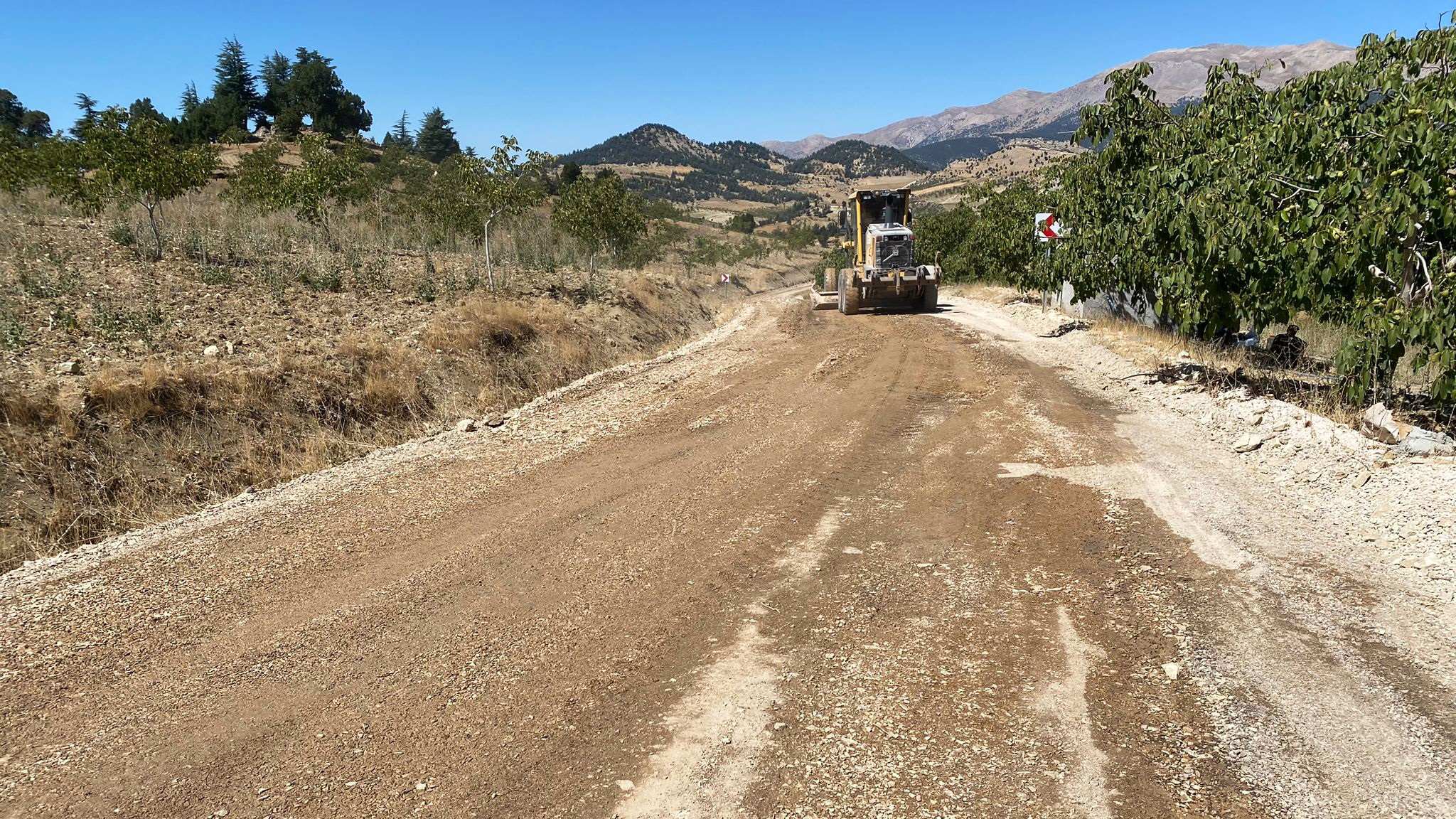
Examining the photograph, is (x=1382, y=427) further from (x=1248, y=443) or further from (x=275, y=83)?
(x=275, y=83)

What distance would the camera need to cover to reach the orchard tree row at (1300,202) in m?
6.96

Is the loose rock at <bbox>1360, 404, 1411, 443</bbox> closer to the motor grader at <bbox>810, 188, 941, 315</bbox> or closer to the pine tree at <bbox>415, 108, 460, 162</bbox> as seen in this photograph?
the motor grader at <bbox>810, 188, 941, 315</bbox>

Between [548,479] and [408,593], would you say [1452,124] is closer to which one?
[548,479]

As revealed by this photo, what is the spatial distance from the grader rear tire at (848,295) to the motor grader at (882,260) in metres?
0.02

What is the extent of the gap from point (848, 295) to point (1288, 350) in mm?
12297

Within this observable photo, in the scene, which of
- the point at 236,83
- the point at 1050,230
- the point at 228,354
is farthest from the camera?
the point at 236,83

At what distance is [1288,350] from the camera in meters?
12.6

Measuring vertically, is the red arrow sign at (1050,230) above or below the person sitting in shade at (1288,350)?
above

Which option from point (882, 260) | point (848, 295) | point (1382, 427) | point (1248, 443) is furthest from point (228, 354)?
point (882, 260)

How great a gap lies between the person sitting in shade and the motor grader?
10468mm

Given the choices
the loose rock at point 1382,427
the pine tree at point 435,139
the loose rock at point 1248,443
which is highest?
the pine tree at point 435,139

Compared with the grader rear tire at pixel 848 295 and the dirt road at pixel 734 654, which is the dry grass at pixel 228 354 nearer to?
the dirt road at pixel 734 654

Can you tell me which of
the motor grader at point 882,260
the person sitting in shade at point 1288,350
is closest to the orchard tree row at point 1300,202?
the person sitting in shade at point 1288,350

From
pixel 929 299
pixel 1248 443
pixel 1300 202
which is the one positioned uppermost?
pixel 1300 202
